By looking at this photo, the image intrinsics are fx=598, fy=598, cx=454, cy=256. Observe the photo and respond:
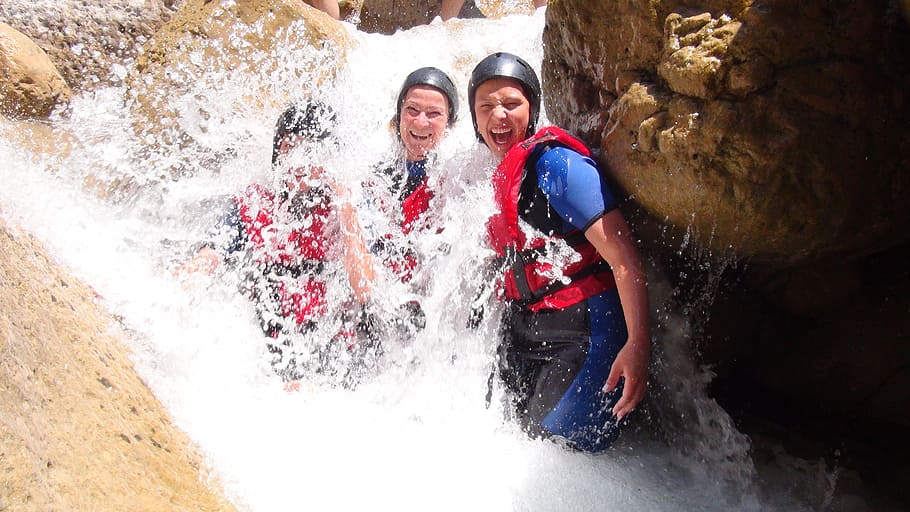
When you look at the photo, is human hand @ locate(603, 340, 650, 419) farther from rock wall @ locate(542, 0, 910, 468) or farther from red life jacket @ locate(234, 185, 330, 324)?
red life jacket @ locate(234, 185, 330, 324)

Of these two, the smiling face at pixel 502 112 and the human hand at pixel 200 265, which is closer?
the smiling face at pixel 502 112

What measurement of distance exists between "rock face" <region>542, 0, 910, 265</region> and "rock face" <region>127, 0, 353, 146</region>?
402cm

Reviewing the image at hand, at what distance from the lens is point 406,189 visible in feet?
10.8

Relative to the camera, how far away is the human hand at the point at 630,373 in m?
2.27

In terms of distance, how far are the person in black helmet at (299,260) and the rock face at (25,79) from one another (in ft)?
10.9

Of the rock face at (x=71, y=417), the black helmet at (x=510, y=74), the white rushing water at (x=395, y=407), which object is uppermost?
the black helmet at (x=510, y=74)

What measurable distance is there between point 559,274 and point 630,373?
486mm

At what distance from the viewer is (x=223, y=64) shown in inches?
212

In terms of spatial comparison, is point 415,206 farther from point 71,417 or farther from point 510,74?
point 71,417

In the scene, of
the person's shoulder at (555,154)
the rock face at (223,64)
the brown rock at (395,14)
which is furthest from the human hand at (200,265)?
the brown rock at (395,14)

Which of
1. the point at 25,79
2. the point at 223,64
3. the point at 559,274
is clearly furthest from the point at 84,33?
the point at 559,274

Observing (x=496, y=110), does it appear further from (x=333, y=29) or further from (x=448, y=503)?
(x=333, y=29)

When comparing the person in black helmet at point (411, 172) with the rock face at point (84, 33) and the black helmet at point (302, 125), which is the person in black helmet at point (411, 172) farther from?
the rock face at point (84, 33)

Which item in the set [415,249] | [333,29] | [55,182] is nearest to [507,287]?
[415,249]
